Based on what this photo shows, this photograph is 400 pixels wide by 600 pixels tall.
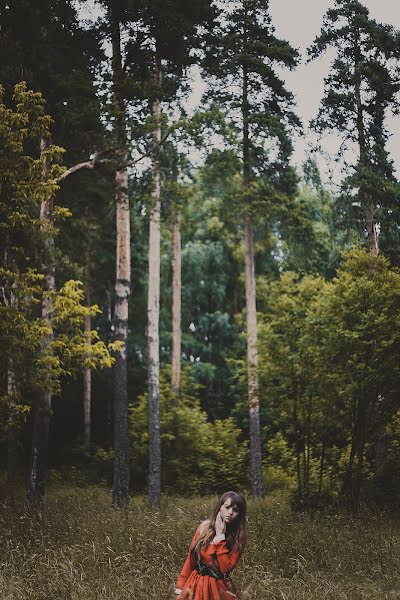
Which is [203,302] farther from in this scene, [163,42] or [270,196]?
[163,42]

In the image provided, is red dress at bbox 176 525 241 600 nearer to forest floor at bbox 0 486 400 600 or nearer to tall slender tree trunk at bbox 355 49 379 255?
forest floor at bbox 0 486 400 600

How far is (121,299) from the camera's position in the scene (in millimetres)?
14047

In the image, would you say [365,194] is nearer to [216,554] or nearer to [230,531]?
[230,531]

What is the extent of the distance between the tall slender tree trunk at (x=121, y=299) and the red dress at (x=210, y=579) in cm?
844

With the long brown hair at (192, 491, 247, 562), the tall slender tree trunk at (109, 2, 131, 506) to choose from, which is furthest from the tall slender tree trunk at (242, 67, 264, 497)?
the long brown hair at (192, 491, 247, 562)

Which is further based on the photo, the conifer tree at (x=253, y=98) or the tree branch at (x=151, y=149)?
the conifer tree at (x=253, y=98)

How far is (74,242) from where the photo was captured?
20.8 m

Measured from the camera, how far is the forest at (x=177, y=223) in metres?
10.3

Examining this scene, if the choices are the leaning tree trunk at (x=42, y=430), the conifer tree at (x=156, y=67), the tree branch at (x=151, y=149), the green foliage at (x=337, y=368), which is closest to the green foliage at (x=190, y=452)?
the conifer tree at (x=156, y=67)

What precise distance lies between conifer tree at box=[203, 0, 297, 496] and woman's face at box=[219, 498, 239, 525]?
12.8 metres

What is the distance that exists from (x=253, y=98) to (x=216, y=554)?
627 inches

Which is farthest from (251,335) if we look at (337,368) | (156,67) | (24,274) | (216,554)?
(216,554)

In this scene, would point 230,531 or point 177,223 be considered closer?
point 230,531

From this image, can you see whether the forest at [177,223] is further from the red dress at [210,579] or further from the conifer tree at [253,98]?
the red dress at [210,579]
